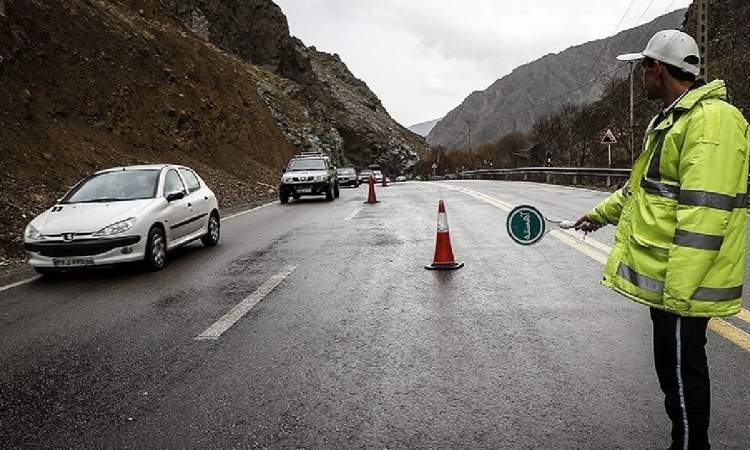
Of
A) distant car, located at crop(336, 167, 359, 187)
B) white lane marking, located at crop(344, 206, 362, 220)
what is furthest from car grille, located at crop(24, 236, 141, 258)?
distant car, located at crop(336, 167, 359, 187)

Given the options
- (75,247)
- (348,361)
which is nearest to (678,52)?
(348,361)

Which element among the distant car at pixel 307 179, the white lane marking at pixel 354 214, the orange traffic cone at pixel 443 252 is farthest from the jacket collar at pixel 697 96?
the distant car at pixel 307 179

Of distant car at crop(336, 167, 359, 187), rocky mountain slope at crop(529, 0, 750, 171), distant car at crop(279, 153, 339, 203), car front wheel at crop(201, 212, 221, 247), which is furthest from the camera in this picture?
rocky mountain slope at crop(529, 0, 750, 171)

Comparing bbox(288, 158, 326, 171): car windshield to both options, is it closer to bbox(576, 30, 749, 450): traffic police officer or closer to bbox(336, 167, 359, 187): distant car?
bbox(336, 167, 359, 187): distant car

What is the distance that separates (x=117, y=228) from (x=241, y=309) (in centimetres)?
301

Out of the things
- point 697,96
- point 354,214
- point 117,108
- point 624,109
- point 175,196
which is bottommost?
point 354,214

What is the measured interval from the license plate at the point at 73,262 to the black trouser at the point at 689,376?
23.7 feet

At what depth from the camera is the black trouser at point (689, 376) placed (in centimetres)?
273

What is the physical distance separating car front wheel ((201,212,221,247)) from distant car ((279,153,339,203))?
10851 millimetres

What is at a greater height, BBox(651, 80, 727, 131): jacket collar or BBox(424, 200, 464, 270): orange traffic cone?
BBox(651, 80, 727, 131): jacket collar

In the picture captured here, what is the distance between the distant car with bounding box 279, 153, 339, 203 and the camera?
73.1ft

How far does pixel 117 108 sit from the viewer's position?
83.9 feet

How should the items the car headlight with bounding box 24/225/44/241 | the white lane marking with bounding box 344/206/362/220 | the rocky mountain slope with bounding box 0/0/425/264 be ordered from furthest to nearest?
the rocky mountain slope with bounding box 0/0/425/264, the white lane marking with bounding box 344/206/362/220, the car headlight with bounding box 24/225/44/241

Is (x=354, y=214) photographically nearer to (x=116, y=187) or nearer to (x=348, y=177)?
(x=116, y=187)
